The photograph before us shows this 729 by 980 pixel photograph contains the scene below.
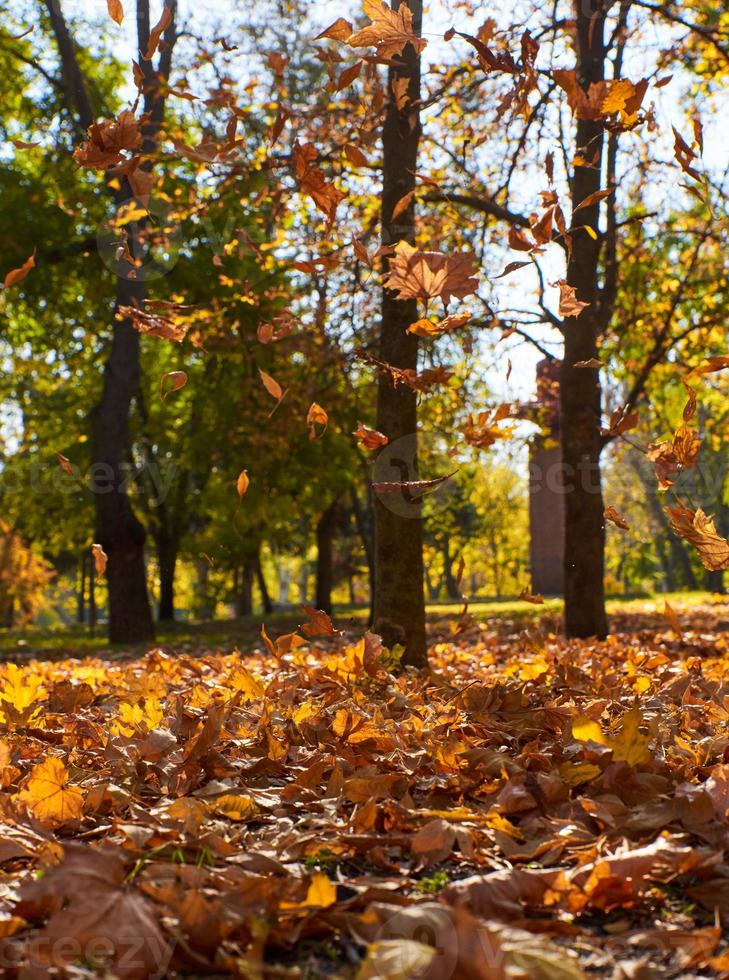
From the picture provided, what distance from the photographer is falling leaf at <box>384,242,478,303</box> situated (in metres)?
2.61

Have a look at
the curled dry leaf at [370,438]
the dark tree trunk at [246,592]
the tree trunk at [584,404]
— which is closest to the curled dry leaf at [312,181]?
the curled dry leaf at [370,438]

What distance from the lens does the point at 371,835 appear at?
6.86ft

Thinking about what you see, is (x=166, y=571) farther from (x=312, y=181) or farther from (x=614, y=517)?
(x=312, y=181)

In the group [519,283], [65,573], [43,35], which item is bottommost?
[65,573]

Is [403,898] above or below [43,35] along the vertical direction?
below

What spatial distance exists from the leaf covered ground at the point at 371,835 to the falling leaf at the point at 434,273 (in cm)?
124

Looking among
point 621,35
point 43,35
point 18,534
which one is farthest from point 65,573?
point 621,35

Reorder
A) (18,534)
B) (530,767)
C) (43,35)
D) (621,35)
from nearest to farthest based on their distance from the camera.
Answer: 1. (530,767)
2. (621,35)
3. (43,35)
4. (18,534)

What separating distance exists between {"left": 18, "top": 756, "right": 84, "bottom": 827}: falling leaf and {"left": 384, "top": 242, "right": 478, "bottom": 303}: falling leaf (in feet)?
5.19

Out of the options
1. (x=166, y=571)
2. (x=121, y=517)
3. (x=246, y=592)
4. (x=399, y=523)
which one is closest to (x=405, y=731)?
(x=399, y=523)

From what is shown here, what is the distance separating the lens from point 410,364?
226 inches

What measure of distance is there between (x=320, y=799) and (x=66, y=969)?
0.96 meters

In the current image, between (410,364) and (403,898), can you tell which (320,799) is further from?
(410,364)

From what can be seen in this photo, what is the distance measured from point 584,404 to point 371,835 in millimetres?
6582
